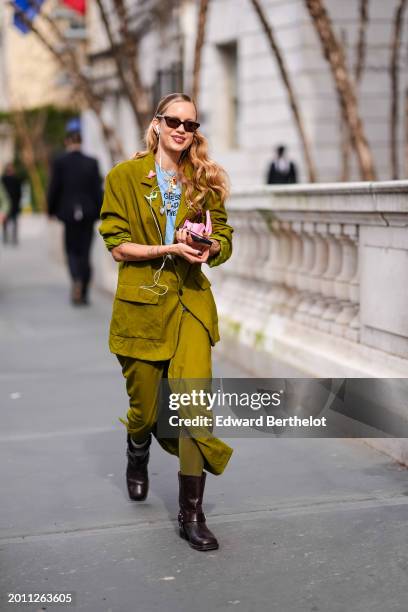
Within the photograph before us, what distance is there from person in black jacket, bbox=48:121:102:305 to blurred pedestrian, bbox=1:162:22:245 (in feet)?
50.3

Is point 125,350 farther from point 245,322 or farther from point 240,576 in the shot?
point 245,322

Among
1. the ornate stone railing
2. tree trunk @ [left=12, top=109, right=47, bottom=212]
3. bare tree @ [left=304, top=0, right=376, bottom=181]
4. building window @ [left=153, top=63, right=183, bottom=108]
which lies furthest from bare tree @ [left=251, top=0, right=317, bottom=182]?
tree trunk @ [left=12, top=109, right=47, bottom=212]

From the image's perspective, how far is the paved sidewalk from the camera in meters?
4.22

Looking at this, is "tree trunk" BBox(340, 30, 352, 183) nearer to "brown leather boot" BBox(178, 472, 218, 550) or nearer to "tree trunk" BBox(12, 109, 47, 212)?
"brown leather boot" BBox(178, 472, 218, 550)

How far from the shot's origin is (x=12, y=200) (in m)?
29.3

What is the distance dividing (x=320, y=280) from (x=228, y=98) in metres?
18.2

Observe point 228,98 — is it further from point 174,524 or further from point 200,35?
point 174,524

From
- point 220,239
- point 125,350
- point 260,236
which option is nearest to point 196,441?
point 125,350

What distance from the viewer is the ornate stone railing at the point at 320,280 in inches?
249

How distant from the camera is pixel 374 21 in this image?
Result: 2177 centimetres

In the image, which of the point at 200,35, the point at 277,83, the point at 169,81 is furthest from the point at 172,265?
the point at 277,83

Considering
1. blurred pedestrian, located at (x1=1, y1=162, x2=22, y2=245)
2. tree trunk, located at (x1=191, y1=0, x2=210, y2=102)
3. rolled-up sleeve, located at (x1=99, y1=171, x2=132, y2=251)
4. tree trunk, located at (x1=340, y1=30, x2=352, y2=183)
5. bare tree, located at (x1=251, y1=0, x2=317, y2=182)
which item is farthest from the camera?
blurred pedestrian, located at (x1=1, y1=162, x2=22, y2=245)

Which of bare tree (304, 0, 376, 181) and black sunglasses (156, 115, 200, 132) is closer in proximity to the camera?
black sunglasses (156, 115, 200, 132)

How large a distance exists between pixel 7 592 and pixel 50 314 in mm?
9019
